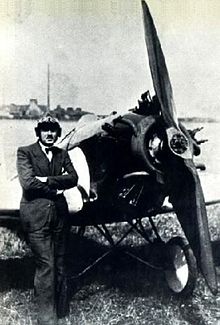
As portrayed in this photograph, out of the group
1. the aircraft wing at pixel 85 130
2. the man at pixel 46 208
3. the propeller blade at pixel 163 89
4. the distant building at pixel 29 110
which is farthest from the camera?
the distant building at pixel 29 110

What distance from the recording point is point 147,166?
3201 millimetres

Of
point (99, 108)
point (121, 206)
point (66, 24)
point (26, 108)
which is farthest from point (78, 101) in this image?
point (121, 206)

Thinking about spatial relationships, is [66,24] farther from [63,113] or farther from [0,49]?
[63,113]

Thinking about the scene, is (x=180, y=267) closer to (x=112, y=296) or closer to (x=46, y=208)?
(x=112, y=296)

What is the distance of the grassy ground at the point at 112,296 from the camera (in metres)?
3.55

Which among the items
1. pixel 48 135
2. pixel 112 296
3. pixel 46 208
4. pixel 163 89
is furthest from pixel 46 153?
pixel 112 296

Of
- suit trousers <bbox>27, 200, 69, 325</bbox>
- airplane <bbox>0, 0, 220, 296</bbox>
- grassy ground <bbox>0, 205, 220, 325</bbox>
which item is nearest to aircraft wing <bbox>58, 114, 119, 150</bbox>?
airplane <bbox>0, 0, 220, 296</bbox>

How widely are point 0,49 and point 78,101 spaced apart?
45.7 inches

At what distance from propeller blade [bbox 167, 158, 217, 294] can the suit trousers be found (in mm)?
795

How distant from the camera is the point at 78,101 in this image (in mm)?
4777

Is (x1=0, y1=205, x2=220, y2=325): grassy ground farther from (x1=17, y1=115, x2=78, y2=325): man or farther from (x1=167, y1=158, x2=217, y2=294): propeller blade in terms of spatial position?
(x1=167, y1=158, x2=217, y2=294): propeller blade

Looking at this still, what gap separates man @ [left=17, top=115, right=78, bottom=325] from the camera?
3.22 m

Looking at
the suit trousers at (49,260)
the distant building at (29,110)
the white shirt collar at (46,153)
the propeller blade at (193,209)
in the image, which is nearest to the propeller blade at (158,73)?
the propeller blade at (193,209)

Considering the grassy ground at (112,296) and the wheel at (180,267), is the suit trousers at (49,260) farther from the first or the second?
the wheel at (180,267)
